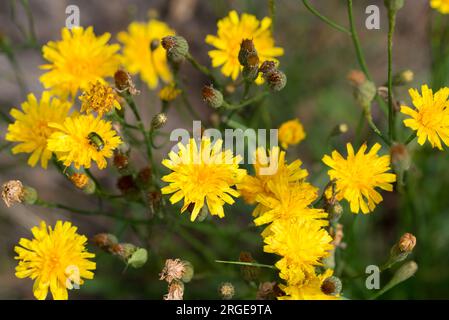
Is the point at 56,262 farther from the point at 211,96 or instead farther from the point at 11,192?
the point at 211,96

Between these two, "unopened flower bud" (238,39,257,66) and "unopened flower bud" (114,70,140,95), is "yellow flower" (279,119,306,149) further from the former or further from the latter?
"unopened flower bud" (114,70,140,95)

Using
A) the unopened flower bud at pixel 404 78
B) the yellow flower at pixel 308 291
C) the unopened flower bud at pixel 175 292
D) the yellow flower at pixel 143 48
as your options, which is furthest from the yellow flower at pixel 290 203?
the yellow flower at pixel 143 48

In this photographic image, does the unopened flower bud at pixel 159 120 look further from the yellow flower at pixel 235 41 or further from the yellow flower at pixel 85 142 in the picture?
the yellow flower at pixel 235 41

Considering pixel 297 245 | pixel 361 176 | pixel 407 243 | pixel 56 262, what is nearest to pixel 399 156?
pixel 361 176

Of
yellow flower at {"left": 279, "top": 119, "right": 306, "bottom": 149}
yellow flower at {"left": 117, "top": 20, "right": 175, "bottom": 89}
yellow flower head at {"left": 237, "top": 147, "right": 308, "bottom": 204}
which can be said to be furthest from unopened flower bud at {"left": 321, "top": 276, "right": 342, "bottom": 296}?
yellow flower at {"left": 117, "top": 20, "right": 175, "bottom": 89}

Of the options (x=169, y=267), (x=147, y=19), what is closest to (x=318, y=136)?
(x=147, y=19)

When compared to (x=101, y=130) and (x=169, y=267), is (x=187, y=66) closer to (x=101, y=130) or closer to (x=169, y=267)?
(x=101, y=130)
